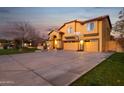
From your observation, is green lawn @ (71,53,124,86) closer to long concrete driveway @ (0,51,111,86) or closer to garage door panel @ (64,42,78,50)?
long concrete driveway @ (0,51,111,86)

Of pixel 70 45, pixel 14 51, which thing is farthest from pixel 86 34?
pixel 14 51

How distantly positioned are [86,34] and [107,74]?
0.93m

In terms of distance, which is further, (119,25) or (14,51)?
(14,51)

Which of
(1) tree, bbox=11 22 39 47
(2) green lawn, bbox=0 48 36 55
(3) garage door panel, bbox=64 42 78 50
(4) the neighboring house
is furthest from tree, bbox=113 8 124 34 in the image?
(2) green lawn, bbox=0 48 36 55

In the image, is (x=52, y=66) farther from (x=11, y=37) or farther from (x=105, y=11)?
(x=105, y=11)

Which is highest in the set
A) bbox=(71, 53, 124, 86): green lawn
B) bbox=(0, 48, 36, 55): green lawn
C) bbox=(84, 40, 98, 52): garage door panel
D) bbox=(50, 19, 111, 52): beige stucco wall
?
bbox=(50, 19, 111, 52): beige stucco wall

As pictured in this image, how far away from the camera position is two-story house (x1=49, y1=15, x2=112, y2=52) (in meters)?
4.27

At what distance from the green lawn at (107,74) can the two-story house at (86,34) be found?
12.3 inches

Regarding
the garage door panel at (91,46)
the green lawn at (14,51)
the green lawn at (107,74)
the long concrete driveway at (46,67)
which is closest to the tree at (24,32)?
the green lawn at (14,51)

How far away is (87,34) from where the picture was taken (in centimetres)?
434

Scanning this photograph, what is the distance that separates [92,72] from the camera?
13.5ft

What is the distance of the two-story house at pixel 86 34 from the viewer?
4270mm

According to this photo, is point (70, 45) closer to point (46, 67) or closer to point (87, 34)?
point (87, 34)

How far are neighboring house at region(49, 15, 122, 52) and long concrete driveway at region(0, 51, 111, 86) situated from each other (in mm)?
149
